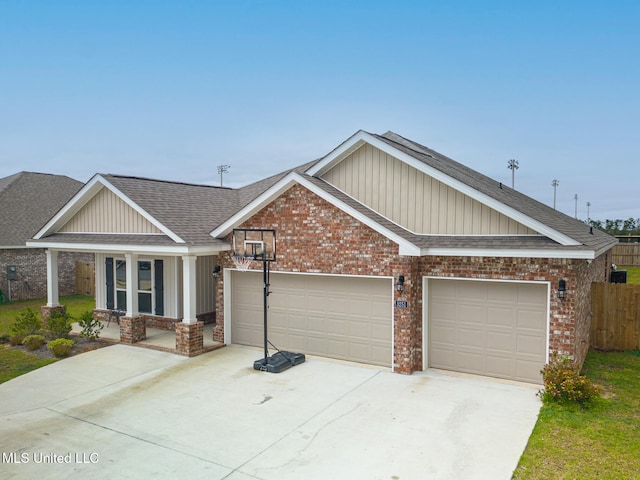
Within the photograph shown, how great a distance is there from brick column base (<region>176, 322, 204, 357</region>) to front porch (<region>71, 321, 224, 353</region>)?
0.25m

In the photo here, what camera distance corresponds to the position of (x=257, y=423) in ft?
26.0

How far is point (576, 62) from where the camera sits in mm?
18141

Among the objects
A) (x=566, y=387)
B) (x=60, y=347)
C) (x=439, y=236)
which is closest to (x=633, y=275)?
(x=439, y=236)

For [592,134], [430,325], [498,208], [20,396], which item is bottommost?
[20,396]

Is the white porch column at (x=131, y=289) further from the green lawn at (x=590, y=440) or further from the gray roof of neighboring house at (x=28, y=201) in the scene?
the gray roof of neighboring house at (x=28, y=201)

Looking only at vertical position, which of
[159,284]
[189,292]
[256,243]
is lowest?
[159,284]

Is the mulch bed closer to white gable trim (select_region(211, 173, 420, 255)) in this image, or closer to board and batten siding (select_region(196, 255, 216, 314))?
board and batten siding (select_region(196, 255, 216, 314))

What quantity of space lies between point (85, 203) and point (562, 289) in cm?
1339

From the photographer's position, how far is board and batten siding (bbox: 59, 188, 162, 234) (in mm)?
13578

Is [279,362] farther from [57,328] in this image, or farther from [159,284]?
[57,328]

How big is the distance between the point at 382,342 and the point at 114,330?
9034 mm

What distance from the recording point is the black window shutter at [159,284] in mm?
15117

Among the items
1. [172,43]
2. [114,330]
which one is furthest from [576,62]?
[114,330]

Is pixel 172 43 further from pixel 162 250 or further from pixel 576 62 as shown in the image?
pixel 576 62
